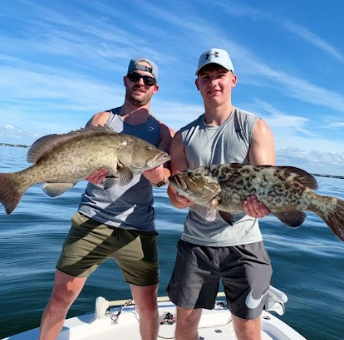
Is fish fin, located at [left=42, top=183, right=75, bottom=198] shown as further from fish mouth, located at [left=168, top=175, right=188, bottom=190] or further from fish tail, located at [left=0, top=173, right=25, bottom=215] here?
fish mouth, located at [left=168, top=175, right=188, bottom=190]

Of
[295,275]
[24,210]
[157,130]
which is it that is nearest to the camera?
[157,130]

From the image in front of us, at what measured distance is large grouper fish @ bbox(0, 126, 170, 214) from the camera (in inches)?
146

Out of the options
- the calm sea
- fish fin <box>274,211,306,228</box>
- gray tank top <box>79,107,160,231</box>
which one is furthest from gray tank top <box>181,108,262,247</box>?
the calm sea

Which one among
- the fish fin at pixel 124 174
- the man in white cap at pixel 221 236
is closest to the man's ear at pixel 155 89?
the man in white cap at pixel 221 236

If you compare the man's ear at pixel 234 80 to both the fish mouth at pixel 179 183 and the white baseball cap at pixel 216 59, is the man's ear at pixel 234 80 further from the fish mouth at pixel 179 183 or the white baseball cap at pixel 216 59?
the fish mouth at pixel 179 183

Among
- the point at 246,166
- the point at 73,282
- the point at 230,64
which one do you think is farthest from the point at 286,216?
the point at 73,282

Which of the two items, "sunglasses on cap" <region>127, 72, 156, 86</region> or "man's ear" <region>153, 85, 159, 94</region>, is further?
"man's ear" <region>153, 85, 159, 94</region>

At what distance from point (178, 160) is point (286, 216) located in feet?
4.67

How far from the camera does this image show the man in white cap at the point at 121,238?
4242mm

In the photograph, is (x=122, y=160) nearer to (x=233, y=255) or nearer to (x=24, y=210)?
(x=233, y=255)

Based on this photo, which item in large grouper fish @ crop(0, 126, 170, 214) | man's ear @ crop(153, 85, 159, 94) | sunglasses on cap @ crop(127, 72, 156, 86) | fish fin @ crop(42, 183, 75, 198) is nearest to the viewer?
large grouper fish @ crop(0, 126, 170, 214)

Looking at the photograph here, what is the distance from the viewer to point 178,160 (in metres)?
4.20

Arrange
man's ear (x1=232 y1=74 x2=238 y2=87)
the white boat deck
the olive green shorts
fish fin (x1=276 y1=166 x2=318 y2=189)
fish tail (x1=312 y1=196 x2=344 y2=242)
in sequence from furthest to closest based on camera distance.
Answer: the white boat deck < the olive green shorts < man's ear (x1=232 y1=74 x2=238 y2=87) < fish fin (x1=276 y1=166 x2=318 y2=189) < fish tail (x1=312 y1=196 x2=344 y2=242)

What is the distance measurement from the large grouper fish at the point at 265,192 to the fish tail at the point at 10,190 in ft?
5.52
